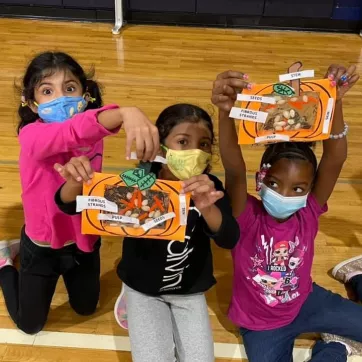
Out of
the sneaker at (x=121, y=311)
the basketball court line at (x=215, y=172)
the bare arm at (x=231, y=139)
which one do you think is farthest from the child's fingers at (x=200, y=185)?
the basketball court line at (x=215, y=172)

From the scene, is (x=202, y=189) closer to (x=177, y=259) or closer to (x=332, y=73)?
(x=177, y=259)

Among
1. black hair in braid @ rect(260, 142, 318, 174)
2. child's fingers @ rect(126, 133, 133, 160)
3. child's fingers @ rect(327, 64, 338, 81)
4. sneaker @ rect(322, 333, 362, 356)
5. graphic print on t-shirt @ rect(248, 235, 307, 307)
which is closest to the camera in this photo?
child's fingers @ rect(126, 133, 133, 160)

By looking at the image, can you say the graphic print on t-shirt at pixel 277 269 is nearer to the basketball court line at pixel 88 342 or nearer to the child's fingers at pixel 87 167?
the basketball court line at pixel 88 342

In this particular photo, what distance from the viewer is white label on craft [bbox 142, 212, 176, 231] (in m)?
1.20

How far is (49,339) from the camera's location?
1.58 metres

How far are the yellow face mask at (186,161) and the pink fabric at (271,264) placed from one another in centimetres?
27

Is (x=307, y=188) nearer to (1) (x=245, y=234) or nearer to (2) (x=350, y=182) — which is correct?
(1) (x=245, y=234)

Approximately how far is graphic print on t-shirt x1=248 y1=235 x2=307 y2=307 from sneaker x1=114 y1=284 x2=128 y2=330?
46 cm

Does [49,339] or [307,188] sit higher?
[307,188]

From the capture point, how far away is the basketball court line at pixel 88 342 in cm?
156

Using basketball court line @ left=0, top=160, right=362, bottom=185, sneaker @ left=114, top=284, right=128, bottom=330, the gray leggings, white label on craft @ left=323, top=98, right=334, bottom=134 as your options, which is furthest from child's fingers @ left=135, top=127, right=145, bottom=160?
basketball court line @ left=0, top=160, right=362, bottom=185

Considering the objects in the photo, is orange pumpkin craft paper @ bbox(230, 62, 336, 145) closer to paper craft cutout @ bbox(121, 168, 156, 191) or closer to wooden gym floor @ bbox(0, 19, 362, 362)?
paper craft cutout @ bbox(121, 168, 156, 191)

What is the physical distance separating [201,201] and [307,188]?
0.36m

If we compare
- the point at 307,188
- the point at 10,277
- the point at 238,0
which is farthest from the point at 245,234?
the point at 238,0
